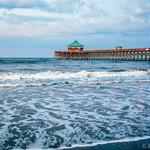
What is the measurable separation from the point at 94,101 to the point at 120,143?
14.7 feet

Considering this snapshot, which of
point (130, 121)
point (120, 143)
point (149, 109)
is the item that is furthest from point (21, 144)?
point (149, 109)

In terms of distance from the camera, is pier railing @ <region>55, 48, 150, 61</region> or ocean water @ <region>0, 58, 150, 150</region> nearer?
ocean water @ <region>0, 58, 150, 150</region>

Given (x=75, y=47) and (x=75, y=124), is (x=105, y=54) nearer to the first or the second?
(x=75, y=47)

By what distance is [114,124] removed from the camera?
6.22 metres

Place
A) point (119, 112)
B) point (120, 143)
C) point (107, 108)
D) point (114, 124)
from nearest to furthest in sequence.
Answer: point (120, 143)
point (114, 124)
point (119, 112)
point (107, 108)

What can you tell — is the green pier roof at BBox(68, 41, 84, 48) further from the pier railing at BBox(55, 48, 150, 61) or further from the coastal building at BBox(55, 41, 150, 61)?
the pier railing at BBox(55, 48, 150, 61)

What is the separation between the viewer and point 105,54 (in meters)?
65.9

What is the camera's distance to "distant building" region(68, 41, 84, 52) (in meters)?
78.5

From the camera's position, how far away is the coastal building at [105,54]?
57.9 meters

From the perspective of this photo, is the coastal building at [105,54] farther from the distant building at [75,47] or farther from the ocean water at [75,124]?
the ocean water at [75,124]

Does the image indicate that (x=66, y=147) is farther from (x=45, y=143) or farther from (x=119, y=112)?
(x=119, y=112)

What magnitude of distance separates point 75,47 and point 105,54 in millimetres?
15399

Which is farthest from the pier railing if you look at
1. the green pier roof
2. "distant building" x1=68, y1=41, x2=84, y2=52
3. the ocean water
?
the ocean water

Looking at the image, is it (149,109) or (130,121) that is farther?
(149,109)
